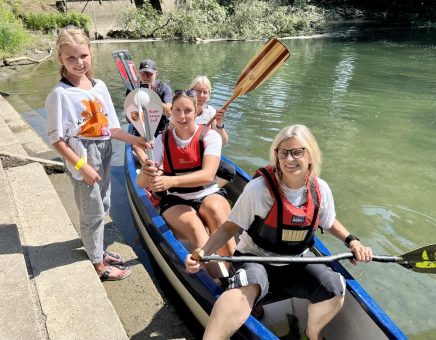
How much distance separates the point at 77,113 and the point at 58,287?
1098mm

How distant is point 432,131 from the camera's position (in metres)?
6.73

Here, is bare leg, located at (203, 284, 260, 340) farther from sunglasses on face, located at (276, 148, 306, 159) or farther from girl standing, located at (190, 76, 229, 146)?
girl standing, located at (190, 76, 229, 146)

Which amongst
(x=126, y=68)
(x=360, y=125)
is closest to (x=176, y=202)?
(x=126, y=68)

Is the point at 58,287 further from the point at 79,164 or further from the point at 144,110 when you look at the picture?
the point at 144,110

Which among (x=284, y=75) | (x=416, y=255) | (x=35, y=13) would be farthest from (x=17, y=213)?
(x=35, y=13)

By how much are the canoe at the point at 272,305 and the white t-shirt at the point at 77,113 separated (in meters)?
0.77

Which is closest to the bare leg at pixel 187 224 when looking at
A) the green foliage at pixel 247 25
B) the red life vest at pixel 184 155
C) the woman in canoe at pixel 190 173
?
the woman in canoe at pixel 190 173

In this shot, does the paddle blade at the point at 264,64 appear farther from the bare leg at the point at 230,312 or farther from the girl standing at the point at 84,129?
the bare leg at the point at 230,312

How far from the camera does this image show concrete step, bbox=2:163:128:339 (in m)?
2.22

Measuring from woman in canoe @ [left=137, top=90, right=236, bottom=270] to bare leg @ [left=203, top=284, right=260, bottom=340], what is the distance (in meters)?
0.68

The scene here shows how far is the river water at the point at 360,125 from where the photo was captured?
3.37 meters

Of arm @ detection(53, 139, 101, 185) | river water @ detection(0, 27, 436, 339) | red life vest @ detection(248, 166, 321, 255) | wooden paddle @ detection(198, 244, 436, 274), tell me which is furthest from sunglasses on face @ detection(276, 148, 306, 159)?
river water @ detection(0, 27, 436, 339)

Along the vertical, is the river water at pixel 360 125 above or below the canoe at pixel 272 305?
below

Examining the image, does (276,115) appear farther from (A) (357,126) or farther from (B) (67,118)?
(B) (67,118)
